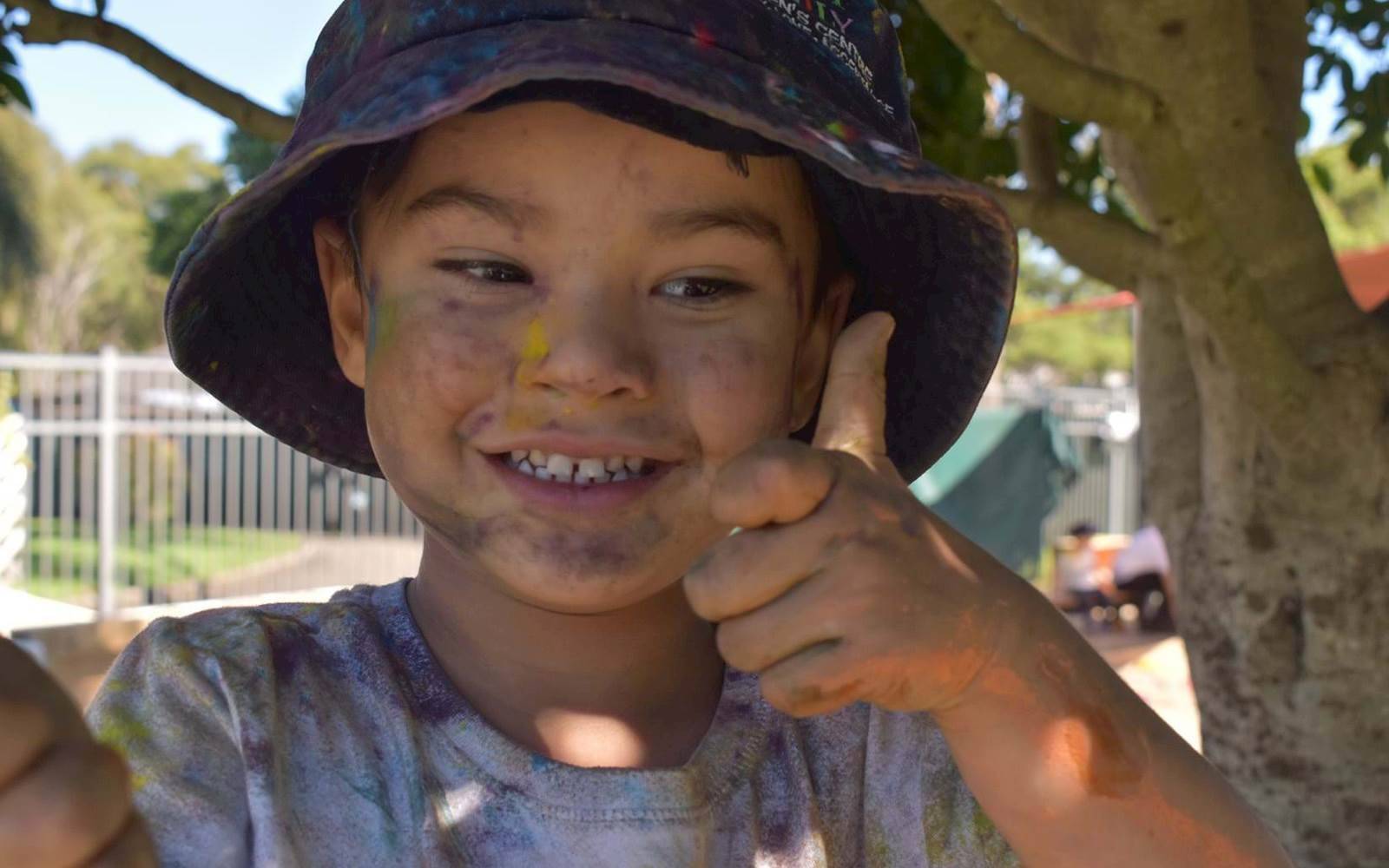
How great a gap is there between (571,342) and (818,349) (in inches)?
A: 17.0

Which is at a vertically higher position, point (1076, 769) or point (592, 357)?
point (592, 357)

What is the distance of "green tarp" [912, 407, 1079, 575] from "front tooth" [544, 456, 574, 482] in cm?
856

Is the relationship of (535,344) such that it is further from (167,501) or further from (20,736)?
(167,501)

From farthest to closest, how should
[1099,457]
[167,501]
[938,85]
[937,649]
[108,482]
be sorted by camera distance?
[1099,457] < [167,501] < [108,482] < [938,85] < [937,649]

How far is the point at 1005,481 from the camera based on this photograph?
36.2 ft

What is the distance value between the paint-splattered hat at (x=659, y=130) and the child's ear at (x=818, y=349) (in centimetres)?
5

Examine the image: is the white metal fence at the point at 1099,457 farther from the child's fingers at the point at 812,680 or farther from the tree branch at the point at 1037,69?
the child's fingers at the point at 812,680

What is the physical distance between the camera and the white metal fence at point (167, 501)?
9.48 metres

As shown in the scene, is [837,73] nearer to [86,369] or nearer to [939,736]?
[939,736]

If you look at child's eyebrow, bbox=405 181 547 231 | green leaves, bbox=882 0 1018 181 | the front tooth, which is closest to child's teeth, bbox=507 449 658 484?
the front tooth

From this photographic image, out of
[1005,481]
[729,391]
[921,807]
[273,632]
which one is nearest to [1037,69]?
[729,391]

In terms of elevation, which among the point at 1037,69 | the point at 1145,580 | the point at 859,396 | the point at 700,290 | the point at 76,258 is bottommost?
the point at 1145,580

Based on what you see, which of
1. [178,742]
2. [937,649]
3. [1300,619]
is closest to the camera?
[937,649]

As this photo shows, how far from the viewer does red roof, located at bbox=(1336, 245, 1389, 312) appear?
6.44m
